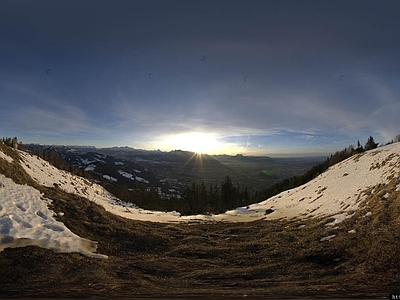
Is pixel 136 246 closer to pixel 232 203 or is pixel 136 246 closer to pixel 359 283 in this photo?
pixel 359 283

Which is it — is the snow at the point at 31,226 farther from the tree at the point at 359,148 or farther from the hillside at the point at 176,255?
the tree at the point at 359,148

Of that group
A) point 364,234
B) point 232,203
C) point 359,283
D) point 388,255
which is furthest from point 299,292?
point 232,203

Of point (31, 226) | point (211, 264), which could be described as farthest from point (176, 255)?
point (31, 226)

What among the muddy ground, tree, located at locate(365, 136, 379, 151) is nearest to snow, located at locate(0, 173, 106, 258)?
the muddy ground

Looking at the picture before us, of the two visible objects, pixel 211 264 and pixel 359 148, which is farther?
pixel 359 148

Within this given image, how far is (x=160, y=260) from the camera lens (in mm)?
13953

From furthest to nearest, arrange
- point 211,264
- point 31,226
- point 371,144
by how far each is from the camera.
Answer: point 371,144
point 31,226
point 211,264

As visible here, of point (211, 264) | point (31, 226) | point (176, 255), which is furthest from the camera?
point (176, 255)

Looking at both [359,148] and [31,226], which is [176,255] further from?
[359,148]

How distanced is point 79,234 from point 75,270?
648 centimetres

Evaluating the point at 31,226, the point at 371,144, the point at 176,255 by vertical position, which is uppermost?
the point at 371,144

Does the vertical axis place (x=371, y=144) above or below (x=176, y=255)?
above

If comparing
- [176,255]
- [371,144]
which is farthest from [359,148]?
[176,255]

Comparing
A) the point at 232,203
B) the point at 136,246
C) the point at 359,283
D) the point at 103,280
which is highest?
the point at 359,283
